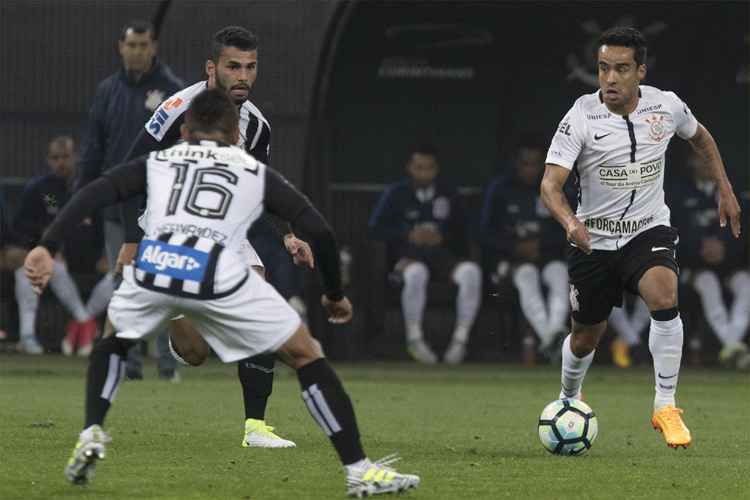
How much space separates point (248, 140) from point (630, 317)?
1005 cm

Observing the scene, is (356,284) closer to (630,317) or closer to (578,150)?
(630,317)

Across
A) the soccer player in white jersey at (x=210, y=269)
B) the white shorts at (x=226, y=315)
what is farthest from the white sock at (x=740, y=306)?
the white shorts at (x=226, y=315)

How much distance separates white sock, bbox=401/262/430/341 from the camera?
18016 mm

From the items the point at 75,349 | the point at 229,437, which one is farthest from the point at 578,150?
the point at 75,349

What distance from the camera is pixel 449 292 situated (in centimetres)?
1839

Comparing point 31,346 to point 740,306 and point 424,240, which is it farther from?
point 740,306

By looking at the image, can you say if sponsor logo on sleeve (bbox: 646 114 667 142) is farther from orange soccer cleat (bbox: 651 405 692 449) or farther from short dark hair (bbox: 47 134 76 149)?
short dark hair (bbox: 47 134 76 149)

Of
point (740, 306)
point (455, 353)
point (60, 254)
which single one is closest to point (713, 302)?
point (740, 306)

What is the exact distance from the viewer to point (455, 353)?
18422 millimetres

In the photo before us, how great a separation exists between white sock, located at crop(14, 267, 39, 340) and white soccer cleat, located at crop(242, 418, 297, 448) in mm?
8747

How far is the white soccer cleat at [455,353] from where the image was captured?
18359 mm

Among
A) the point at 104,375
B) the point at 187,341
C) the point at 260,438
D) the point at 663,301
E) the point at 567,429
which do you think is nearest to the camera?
the point at 104,375

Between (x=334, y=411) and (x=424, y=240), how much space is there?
11.0 m

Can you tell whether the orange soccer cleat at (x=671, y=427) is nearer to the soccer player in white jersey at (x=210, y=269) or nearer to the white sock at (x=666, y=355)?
the white sock at (x=666, y=355)
